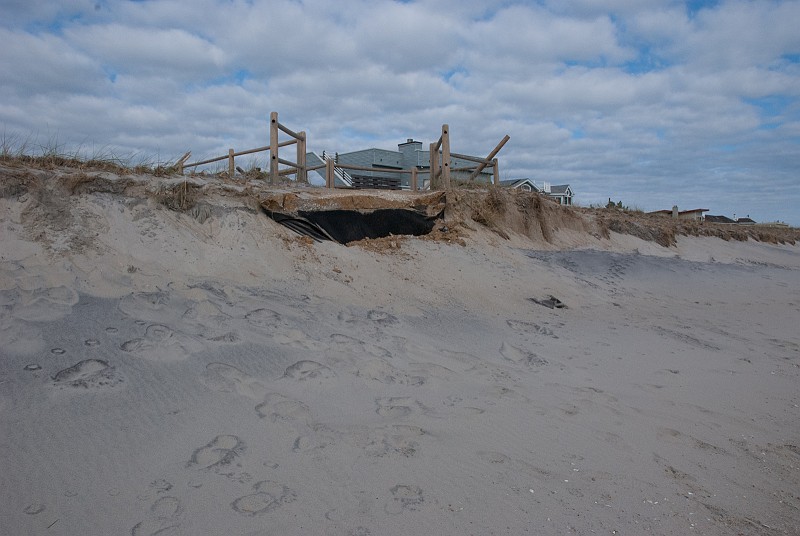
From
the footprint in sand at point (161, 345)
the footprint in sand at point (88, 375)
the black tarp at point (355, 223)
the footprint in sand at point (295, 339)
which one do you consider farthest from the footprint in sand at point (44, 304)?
the black tarp at point (355, 223)

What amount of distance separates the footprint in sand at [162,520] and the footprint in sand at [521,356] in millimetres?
3504

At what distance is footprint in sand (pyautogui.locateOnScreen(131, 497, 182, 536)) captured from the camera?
2.47 meters

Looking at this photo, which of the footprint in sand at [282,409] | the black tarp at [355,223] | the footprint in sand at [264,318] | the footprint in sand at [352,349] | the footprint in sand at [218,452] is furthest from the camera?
the black tarp at [355,223]

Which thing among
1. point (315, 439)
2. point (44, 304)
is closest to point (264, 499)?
point (315, 439)

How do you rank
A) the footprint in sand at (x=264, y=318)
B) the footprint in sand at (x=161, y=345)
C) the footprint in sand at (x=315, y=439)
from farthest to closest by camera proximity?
the footprint in sand at (x=264, y=318), the footprint in sand at (x=161, y=345), the footprint in sand at (x=315, y=439)

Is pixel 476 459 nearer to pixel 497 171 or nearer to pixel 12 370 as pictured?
pixel 12 370

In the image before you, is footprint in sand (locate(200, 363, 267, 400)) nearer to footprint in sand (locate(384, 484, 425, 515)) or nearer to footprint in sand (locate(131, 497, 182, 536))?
footprint in sand (locate(131, 497, 182, 536))

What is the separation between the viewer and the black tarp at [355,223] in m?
7.73

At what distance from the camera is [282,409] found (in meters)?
3.76

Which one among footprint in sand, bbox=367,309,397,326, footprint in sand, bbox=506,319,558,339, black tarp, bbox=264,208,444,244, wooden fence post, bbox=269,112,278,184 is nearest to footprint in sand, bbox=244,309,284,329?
footprint in sand, bbox=367,309,397,326

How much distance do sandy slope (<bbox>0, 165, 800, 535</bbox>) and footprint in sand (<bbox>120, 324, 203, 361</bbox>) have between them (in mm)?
19

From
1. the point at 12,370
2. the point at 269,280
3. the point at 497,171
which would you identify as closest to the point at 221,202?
the point at 269,280

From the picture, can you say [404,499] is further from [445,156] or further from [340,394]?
[445,156]

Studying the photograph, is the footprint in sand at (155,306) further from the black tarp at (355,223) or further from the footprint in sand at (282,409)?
the black tarp at (355,223)
